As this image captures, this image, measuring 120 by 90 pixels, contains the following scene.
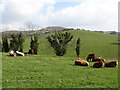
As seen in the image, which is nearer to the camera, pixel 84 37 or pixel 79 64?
pixel 79 64

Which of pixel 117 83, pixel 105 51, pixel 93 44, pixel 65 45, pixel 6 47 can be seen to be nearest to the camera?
pixel 117 83

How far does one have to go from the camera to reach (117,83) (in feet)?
42.9

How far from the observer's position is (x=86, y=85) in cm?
1230

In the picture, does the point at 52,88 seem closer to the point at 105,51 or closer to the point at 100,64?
the point at 100,64

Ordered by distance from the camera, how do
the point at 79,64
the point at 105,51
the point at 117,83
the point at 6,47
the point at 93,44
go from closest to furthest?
the point at 117,83, the point at 79,64, the point at 6,47, the point at 105,51, the point at 93,44

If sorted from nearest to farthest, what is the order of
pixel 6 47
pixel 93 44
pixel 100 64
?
pixel 100 64 < pixel 6 47 < pixel 93 44

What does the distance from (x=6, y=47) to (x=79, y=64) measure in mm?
48041

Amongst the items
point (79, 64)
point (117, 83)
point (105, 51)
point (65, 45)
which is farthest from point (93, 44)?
point (117, 83)

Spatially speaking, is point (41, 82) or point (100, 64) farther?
point (100, 64)

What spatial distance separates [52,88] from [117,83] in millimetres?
4533

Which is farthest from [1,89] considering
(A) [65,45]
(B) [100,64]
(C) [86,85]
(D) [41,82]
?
(A) [65,45]

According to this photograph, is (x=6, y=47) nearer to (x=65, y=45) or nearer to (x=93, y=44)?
(x=65, y=45)

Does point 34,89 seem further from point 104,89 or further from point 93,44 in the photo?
point 93,44

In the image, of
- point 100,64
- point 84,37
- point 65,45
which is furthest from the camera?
point 84,37
